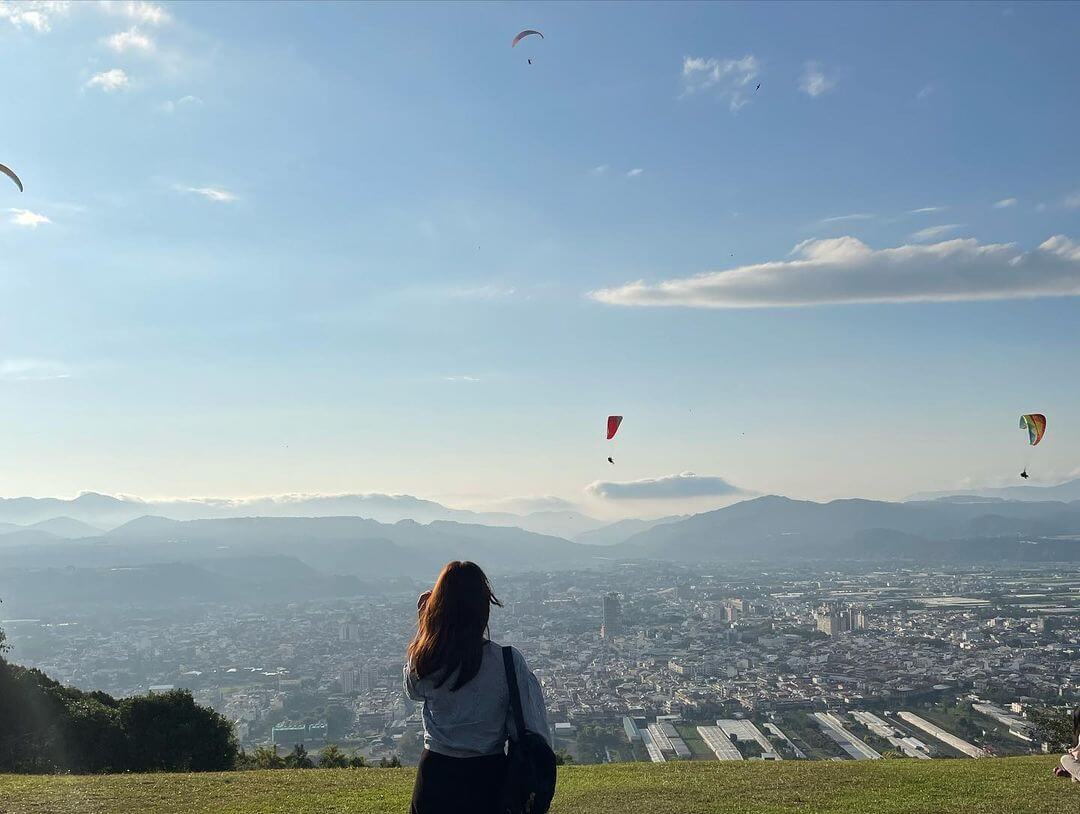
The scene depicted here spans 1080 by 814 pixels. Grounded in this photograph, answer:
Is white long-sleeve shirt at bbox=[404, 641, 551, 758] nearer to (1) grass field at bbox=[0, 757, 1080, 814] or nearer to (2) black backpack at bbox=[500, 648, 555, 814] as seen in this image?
(2) black backpack at bbox=[500, 648, 555, 814]

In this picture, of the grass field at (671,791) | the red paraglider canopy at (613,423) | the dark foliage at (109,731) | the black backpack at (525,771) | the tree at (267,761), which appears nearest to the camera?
the black backpack at (525,771)

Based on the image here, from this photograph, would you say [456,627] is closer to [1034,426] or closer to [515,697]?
[515,697]

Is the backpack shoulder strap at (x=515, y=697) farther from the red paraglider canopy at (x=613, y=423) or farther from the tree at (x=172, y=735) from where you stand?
the red paraglider canopy at (x=613, y=423)

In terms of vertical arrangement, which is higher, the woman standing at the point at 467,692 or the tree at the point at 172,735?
the woman standing at the point at 467,692

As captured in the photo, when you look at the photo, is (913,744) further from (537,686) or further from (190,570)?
(190,570)

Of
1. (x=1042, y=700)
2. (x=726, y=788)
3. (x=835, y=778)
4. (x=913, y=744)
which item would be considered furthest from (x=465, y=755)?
(x=1042, y=700)

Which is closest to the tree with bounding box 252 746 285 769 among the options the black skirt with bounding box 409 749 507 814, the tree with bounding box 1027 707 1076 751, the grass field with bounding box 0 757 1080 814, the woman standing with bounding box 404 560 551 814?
the grass field with bounding box 0 757 1080 814

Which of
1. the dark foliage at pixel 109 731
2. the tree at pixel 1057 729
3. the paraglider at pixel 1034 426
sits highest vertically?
the paraglider at pixel 1034 426

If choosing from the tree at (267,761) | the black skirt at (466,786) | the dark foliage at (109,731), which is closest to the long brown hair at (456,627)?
the black skirt at (466,786)

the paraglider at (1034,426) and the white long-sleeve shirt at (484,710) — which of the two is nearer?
the white long-sleeve shirt at (484,710)
